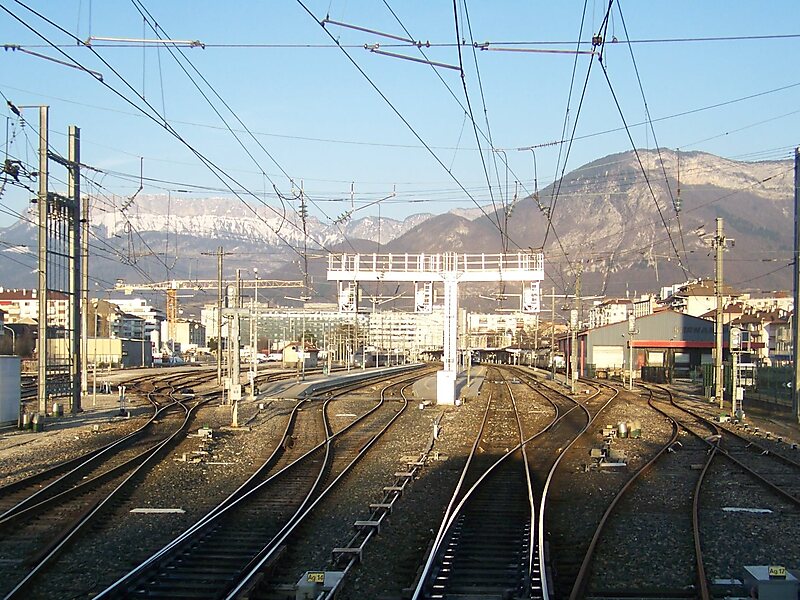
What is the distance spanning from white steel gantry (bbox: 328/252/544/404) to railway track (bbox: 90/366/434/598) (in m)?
12.8

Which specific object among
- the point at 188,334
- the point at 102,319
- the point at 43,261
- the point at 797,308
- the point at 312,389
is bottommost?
the point at 312,389

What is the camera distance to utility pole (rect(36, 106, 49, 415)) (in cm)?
2227

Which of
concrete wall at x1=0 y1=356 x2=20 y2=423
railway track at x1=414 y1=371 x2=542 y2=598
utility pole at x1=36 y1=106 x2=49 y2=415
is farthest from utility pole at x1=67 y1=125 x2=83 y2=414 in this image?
railway track at x1=414 y1=371 x2=542 y2=598

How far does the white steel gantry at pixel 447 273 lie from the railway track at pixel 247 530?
12.8 meters

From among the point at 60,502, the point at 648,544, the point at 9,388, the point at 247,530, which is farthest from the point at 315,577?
the point at 9,388

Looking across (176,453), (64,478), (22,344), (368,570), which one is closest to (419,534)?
(368,570)

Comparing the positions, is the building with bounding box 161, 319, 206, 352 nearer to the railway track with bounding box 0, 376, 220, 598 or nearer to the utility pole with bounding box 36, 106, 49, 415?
the utility pole with bounding box 36, 106, 49, 415

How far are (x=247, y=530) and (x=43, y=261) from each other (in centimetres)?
1469

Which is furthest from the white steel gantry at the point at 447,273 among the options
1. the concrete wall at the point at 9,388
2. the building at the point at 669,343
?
the building at the point at 669,343

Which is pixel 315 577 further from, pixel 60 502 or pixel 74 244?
pixel 74 244

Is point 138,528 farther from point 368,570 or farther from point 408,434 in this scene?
point 408,434

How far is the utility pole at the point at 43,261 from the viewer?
2227 cm

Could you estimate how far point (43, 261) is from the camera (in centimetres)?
2244

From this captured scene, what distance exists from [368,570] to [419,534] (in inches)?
66.5
